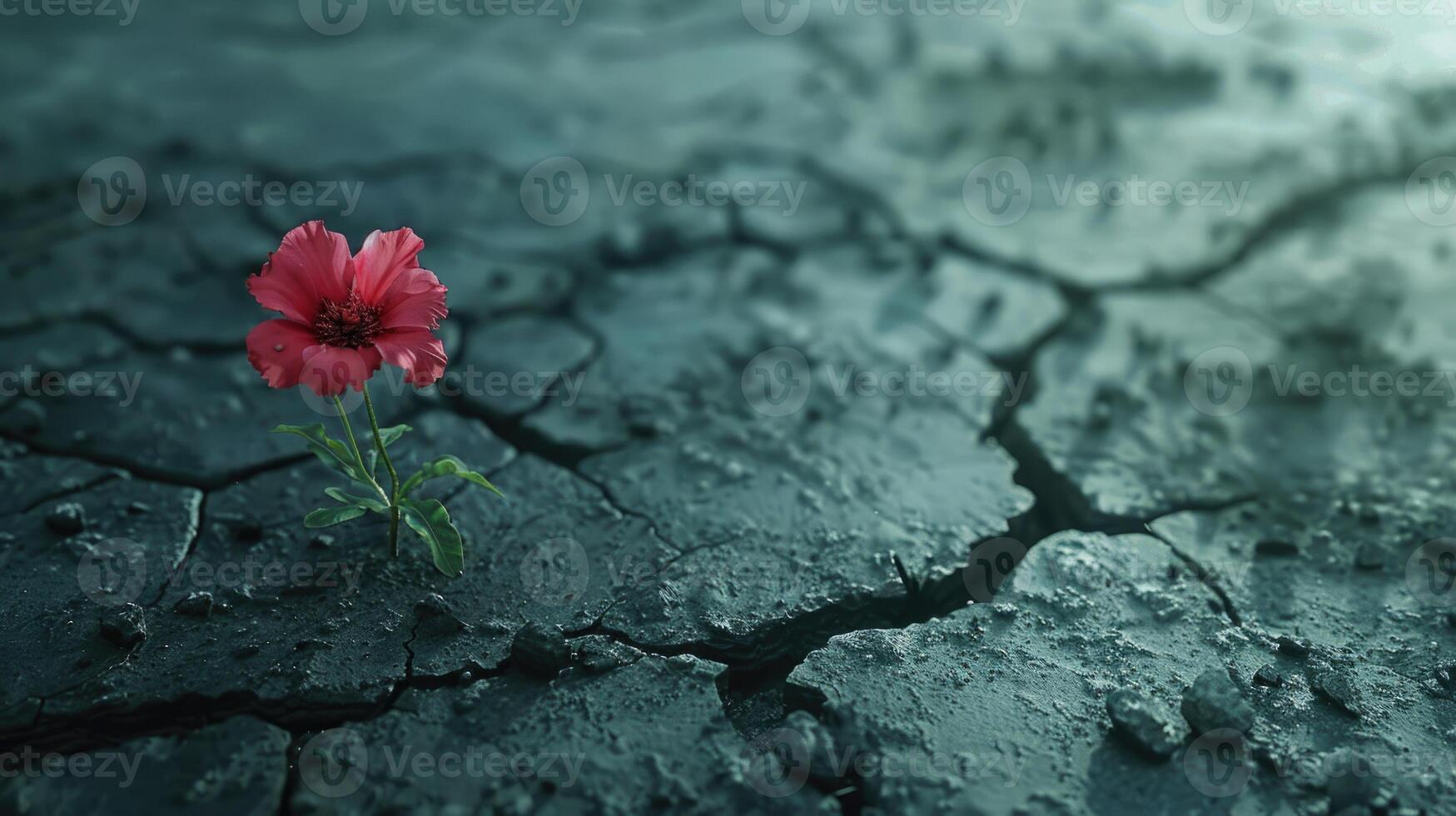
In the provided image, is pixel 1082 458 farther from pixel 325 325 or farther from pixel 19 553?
pixel 19 553

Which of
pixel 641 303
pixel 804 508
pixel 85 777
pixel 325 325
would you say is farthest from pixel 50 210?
pixel 804 508

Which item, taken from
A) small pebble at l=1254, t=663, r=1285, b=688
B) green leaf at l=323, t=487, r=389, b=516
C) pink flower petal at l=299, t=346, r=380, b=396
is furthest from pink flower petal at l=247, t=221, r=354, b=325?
small pebble at l=1254, t=663, r=1285, b=688

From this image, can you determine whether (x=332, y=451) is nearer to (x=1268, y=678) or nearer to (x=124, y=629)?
(x=124, y=629)

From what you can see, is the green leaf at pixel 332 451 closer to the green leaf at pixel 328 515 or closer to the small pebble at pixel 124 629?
the green leaf at pixel 328 515

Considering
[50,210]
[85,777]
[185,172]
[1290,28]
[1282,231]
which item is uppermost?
[1290,28]

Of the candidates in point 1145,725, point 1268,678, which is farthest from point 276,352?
point 1268,678

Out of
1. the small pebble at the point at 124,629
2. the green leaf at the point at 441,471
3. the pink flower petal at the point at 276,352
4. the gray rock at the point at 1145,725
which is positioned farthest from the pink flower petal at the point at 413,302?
the gray rock at the point at 1145,725

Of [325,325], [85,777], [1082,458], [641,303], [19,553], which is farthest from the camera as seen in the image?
[641,303]
